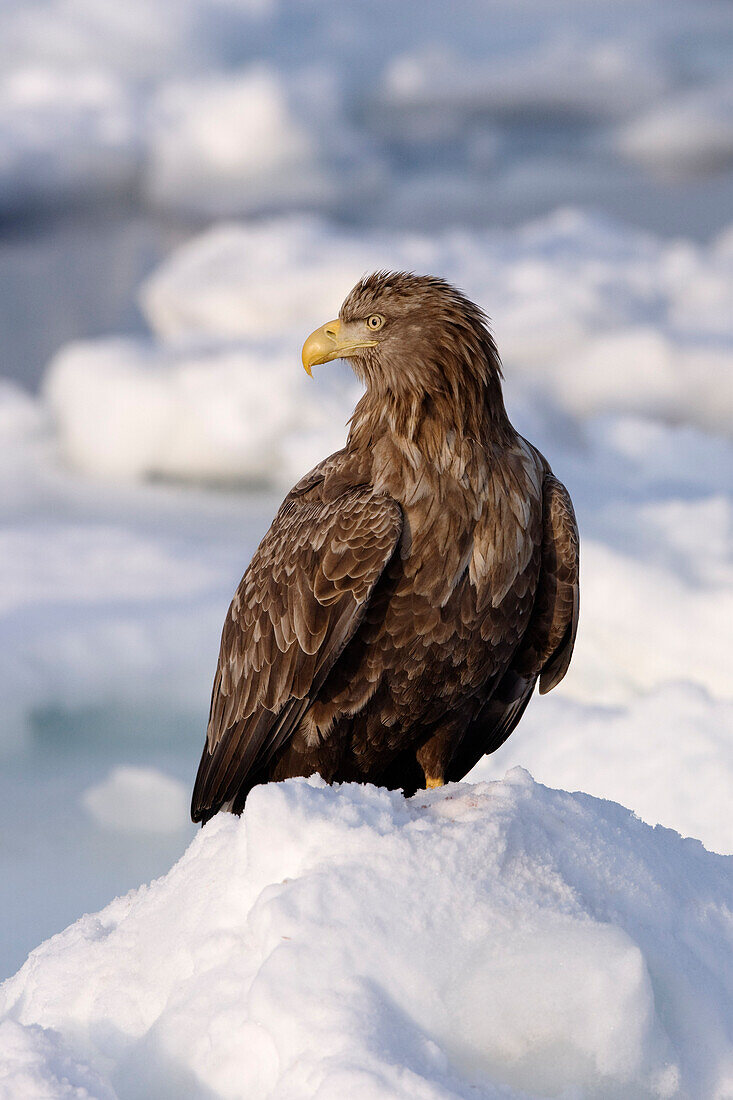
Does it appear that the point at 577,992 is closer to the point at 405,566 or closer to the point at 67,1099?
the point at 67,1099

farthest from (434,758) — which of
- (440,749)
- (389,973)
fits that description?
(389,973)

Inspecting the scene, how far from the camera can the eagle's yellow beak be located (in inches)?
247

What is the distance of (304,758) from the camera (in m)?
6.27

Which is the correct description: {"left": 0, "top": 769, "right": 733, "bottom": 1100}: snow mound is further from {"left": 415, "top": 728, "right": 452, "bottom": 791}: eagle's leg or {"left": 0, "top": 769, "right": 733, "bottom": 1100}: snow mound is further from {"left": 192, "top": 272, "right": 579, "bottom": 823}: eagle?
{"left": 415, "top": 728, "right": 452, "bottom": 791}: eagle's leg

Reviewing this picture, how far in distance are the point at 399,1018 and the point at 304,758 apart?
283 cm

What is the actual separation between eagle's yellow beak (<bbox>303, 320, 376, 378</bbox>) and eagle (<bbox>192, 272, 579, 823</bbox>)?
1 centimetres

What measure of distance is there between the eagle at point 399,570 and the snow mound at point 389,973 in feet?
5.04

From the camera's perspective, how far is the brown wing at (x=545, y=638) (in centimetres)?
650

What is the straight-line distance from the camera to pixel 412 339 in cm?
611

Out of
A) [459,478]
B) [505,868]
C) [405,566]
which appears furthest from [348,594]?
[505,868]

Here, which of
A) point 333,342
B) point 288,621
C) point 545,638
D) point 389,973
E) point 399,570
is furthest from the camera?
point 545,638

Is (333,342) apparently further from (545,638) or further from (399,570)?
(545,638)

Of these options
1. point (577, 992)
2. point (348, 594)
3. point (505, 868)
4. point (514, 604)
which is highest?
point (514, 604)

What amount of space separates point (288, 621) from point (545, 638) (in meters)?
1.66
